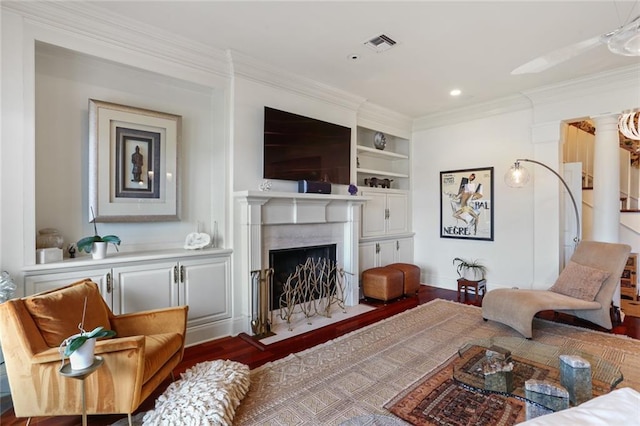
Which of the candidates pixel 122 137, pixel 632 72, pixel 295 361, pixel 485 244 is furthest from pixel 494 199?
pixel 122 137

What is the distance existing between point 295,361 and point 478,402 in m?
1.37

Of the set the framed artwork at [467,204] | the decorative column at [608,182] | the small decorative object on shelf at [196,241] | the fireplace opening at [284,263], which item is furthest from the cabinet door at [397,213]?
the small decorative object on shelf at [196,241]

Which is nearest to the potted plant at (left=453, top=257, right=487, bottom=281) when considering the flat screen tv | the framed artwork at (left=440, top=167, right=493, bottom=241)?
the framed artwork at (left=440, top=167, right=493, bottom=241)

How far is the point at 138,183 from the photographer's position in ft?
9.86

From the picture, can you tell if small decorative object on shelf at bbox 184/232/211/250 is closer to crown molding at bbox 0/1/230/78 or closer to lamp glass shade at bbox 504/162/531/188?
crown molding at bbox 0/1/230/78

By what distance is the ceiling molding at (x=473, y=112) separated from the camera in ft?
14.6

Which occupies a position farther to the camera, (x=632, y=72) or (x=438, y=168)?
(x=438, y=168)

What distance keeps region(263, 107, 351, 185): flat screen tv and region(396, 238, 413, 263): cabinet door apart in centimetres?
168

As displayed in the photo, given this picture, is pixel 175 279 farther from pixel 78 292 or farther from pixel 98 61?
pixel 98 61

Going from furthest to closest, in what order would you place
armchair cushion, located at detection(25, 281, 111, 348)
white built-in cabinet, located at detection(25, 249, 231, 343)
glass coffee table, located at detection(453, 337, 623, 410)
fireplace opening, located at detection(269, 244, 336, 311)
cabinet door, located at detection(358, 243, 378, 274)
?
cabinet door, located at detection(358, 243, 378, 274)
fireplace opening, located at detection(269, 244, 336, 311)
white built-in cabinet, located at detection(25, 249, 231, 343)
glass coffee table, located at detection(453, 337, 623, 410)
armchair cushion, located at detection(25, 281, 111, 348)

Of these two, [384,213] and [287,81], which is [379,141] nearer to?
[384,213]

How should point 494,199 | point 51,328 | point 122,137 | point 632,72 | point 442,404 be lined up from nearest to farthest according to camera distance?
point 51,328
point 442,404
point 122,137
point 632,72
point 494,199

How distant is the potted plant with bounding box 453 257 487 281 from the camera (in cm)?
483

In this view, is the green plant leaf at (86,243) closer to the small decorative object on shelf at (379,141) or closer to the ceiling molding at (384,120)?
the ceiling molding at (384,120)
